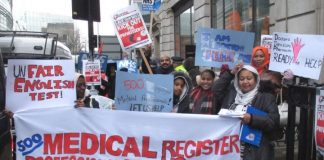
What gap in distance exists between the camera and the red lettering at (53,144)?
468 cm

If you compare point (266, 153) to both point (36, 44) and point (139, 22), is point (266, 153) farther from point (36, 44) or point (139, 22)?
point (36, 44)

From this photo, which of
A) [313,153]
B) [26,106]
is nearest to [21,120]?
[26,106]

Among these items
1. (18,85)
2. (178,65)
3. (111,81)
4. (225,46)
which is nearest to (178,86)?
(225,46)

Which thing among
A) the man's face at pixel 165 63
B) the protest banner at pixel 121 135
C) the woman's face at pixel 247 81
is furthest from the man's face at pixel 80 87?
the man's face at pixel 165 63

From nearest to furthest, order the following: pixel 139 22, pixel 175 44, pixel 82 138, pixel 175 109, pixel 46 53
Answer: pixel 82 138
pixel 175 109
pixel 139 22
pixel 46 53
pixel 175 44

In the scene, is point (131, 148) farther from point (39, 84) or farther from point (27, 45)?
point (27, 45)

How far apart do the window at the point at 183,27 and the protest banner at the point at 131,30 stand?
1255 centimetres

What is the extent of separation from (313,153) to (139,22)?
142 inches

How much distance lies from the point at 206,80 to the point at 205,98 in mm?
191

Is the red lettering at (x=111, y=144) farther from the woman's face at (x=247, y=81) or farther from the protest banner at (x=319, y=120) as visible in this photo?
the protest banner at (x=319, y=120)

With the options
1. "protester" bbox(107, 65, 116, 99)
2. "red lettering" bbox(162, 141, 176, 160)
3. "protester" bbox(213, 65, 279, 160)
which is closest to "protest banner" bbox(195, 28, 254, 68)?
"protester" bbox(213, 65, 279, 160)

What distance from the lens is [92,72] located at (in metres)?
11.5

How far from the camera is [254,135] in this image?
14.9 feet

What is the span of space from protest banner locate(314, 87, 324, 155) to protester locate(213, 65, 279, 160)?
362mm
